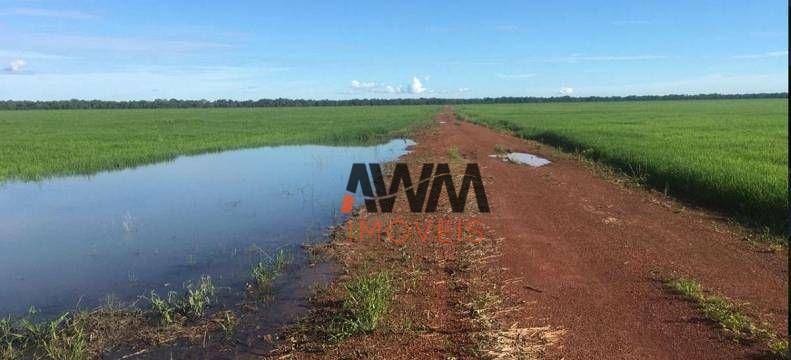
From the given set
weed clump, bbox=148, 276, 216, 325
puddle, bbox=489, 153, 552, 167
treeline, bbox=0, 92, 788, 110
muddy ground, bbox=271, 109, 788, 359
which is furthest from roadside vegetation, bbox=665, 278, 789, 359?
treeline, bbox=0, 92, 788, 110

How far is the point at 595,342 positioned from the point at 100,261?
6440 millimetres

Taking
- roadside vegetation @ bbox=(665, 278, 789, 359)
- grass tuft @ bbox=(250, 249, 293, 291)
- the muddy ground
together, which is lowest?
grass tuft @ bbox=(250, 249, 293, 291)

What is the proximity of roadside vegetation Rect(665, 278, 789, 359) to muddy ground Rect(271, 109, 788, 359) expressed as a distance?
9 centimetres

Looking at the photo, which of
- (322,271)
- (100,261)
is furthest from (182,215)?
(322,271)

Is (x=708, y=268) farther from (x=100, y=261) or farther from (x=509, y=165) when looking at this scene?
(x=509, y=165)

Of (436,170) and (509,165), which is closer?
(436,170)

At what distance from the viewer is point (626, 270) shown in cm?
564

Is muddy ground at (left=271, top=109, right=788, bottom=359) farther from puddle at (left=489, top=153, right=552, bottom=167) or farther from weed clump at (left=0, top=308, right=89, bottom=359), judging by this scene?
puddle at (left=489, top=153, right=552, bottom=167)

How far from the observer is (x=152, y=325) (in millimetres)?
4750

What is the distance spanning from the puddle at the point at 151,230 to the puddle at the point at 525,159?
544cm

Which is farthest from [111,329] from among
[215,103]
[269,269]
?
[215,103]

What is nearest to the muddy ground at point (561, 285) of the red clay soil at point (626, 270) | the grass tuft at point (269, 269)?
the red clay soil at point (626, 270)

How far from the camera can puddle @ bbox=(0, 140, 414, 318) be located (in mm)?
6035

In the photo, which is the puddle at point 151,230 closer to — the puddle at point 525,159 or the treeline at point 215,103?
the puddle at point 525,159
